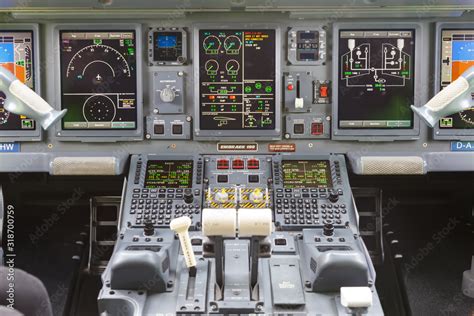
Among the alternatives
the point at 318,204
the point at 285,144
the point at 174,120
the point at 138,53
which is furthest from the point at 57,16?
the point at 318,204

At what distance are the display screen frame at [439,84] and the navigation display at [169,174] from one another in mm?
1715

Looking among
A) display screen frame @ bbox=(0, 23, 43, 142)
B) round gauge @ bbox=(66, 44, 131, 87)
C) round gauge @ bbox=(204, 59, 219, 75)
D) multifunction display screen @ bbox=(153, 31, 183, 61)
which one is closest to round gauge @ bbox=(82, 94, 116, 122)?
round gauge @ bbox=(66, 44, 131, 87)

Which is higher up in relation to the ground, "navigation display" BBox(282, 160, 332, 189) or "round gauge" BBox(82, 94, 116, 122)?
"round gauge" BBox(82, 94, 116, 122)

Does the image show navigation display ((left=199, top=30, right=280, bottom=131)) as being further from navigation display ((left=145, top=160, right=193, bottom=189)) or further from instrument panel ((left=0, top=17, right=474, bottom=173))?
navigation display ((left=145, top=160, right=193, bottom=189))

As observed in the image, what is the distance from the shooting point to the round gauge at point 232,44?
4375 mm


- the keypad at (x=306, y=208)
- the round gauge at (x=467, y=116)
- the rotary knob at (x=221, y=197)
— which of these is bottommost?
the keypad at (x=306, y=208)

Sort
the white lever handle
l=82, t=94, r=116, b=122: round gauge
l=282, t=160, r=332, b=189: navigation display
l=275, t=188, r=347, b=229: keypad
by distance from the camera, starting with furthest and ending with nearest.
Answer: l=82, t=94, r=116, b=122: round gauge, l=282, t=160, r=332, b=189: navigation display, l=275, t=188, r=347, b=229: keypad, the white lever handle

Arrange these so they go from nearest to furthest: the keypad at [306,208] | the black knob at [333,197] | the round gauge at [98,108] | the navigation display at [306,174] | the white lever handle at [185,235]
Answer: the white lever handle at [185,235], the keypad at [306,208], the black knob at [333,197], the navigation display at [306,174], the round gauge at [98,108]

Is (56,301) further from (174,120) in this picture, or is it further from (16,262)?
(174,120)

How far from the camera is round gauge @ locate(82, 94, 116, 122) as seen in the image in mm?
4406

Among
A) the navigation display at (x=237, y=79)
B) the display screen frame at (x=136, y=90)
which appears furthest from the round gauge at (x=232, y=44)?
the display screen frame at (x=136, y=90)

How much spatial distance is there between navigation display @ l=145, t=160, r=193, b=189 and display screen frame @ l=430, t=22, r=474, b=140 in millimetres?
1715

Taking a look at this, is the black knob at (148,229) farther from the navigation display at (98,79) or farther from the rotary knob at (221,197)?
the navigation display at (98,79)

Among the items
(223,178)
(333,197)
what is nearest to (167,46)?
(223,178)
